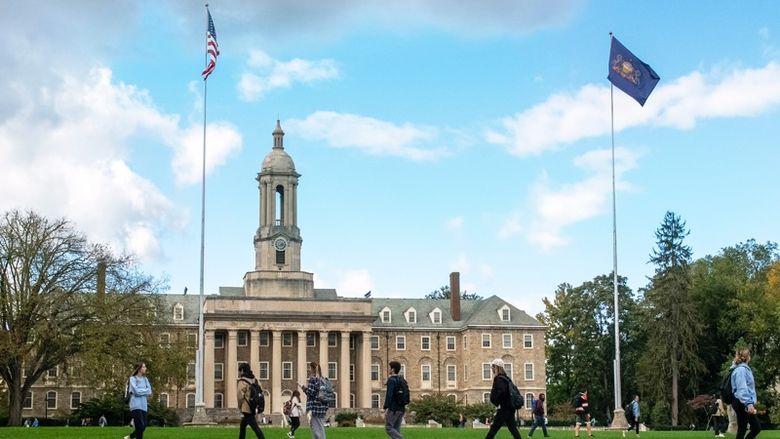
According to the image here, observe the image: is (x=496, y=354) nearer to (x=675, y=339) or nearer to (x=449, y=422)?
(x=449, y=422)

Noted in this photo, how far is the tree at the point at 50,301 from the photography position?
59.9 meters

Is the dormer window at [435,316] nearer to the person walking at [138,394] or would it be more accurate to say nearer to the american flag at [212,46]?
the american flag at [212,46]

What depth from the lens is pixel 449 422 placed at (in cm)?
A: 10031

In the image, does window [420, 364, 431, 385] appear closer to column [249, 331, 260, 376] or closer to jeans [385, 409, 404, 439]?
column [249, 331, 260, 376]

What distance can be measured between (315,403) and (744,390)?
27.0 feet

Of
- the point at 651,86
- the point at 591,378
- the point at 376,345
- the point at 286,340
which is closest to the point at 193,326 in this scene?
the point at 286,340

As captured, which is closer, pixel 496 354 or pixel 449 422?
pixel 449 422

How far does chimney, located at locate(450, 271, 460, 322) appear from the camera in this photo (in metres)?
112

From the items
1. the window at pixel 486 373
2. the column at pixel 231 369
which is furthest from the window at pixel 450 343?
the column at pixel 231 369

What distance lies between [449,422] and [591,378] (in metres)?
15.9

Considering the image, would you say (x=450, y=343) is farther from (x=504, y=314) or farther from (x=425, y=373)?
(x=504, y=314)

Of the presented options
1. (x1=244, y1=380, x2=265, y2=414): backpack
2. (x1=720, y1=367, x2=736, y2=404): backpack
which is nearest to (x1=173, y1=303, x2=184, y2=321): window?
(x1=244, y1=380, x2=265, y2=414): backpack

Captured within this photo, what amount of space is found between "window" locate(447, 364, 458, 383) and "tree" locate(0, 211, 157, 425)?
5272cm

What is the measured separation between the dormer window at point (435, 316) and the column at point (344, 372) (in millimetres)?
11243
